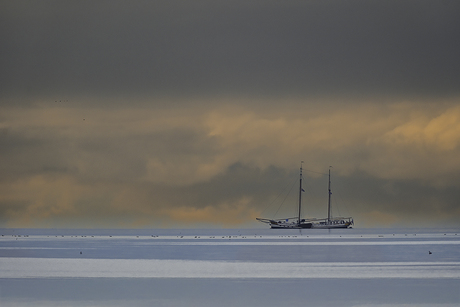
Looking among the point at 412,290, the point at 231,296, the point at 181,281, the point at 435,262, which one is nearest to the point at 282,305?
the point at 231,296

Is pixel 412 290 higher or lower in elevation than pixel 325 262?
lower

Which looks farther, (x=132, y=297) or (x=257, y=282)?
(x=257, y=282)

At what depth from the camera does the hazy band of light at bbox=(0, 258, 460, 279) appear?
152ft

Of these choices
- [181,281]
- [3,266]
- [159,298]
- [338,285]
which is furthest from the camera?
[3,266]

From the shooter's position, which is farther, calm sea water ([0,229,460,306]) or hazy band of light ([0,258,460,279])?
hazy band of light ([0,258,460,279])

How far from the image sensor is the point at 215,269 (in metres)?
51.4

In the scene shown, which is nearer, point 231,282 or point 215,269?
point 231,282

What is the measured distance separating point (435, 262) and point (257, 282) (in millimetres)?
21777

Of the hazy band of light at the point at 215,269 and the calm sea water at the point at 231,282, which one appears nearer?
the calm sea water at the point at 231,282

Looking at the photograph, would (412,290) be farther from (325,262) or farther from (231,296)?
(325,262)

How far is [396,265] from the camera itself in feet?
180

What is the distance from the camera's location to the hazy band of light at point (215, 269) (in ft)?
152

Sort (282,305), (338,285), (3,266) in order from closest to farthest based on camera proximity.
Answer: (282,305) → (338,285) → (3,266)

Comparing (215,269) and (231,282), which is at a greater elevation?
(215,269)
